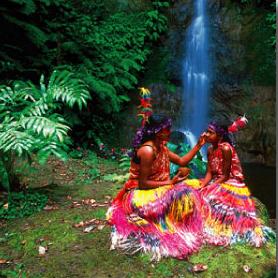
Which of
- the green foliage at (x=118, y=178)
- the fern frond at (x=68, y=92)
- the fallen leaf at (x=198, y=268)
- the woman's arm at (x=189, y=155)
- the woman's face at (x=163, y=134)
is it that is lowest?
the fallen leaf at (x=198, y=268)

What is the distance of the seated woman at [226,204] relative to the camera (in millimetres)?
4461

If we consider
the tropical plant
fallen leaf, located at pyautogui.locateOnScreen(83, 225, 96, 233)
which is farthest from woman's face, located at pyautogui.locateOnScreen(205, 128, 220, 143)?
fallen leaf, located at pyautogui.locateOnScreen(83, 225, 96, 233)

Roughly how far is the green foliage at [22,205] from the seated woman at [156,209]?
4.75 ft

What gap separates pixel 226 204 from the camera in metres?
4.49

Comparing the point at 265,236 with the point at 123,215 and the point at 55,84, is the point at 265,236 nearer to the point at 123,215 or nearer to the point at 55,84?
the point at 123,215

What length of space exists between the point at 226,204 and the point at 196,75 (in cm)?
853

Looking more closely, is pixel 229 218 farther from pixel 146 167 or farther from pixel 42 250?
pixel 42 250

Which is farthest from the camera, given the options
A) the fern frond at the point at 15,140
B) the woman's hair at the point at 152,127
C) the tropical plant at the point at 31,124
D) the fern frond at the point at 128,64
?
the fern frond at the point at 128,64

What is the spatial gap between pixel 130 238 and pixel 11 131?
1874mm

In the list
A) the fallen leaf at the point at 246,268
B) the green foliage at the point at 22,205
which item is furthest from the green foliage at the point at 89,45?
the fallen leaf at the point at 246,268

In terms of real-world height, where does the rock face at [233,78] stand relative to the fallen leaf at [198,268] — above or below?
above

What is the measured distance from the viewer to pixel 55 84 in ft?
19.3

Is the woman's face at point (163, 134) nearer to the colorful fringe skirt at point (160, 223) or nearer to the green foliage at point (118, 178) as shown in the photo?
the colorful fringe skirt at point (160, 223)

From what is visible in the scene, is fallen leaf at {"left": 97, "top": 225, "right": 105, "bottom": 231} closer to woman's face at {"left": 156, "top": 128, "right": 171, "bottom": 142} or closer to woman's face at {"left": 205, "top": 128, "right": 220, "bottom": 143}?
woman's face at {"left": 156, "top": 128, "right": 171, "bottom": 142}
